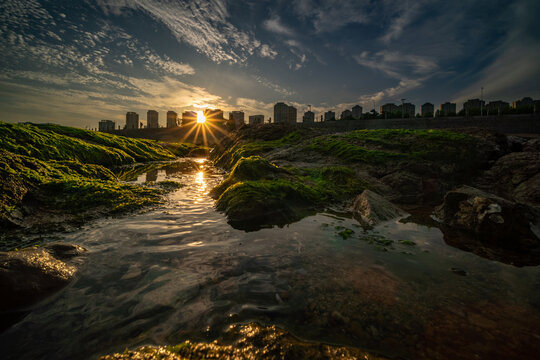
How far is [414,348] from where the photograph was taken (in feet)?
5.90

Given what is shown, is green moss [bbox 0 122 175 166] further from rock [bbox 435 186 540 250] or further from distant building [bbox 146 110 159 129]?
distant building [bbox 146 110 159 129]

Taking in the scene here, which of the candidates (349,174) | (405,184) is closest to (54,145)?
(349,174)

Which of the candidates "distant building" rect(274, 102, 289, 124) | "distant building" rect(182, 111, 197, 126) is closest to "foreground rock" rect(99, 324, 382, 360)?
"distant building" rect(274, 102, 289, 124)

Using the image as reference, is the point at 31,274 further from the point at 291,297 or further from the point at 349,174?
the point at 349,174

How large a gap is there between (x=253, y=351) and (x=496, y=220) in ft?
15.7

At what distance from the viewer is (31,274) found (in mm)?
2354

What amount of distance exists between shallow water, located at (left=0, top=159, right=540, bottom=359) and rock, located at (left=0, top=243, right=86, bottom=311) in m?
0.15

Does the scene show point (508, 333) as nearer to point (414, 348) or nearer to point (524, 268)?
point (414, 348)

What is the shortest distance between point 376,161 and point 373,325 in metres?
8.94

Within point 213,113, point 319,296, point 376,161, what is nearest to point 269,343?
point 319,296

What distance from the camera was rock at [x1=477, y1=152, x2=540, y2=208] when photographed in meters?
6.76

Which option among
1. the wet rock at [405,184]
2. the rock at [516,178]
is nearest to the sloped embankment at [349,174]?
the wet rock at [405,184]

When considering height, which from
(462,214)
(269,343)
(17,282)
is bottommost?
(269,343)

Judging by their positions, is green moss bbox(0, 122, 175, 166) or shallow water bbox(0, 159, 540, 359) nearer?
shallow water bbox(0, 159, 540, 359)
